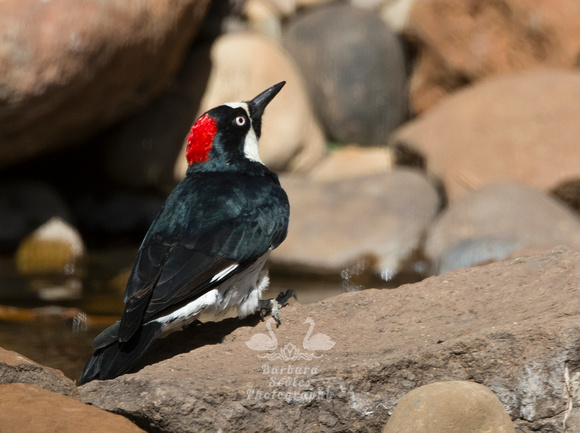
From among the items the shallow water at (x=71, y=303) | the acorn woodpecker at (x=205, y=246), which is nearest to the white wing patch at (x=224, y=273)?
the acorn woodpecker at (x=205, y=246)

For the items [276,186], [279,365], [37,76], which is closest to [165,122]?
[37,76]

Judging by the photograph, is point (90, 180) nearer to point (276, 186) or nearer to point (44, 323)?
point (44, 323)

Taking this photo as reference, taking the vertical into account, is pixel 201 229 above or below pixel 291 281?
above

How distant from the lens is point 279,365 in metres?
3.26

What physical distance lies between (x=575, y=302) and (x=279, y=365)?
3.51ft

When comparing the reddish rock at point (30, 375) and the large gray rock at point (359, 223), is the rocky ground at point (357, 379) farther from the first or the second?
the large gray rock at point (359, 223)

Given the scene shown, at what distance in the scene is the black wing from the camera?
10.6 ft

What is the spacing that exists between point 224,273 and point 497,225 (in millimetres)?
4183

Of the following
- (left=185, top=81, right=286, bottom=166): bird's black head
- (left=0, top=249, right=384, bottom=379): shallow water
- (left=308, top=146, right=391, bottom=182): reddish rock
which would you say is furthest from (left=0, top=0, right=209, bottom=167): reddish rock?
(left=185, top=81, right=286, bottom=166): bird's black head

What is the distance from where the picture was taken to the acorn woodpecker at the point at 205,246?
3225 mm

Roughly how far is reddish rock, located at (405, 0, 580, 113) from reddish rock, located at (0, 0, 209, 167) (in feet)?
10.7

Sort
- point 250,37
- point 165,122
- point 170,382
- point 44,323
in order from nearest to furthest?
1. point 170,382
2. point 44,323
3. point 165,122
4. point 250,37

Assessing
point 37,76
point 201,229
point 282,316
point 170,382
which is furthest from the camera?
point 37,76

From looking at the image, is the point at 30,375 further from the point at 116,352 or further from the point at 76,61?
the point at 76,61
